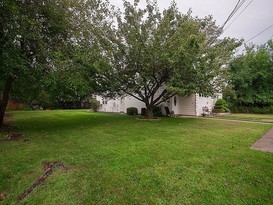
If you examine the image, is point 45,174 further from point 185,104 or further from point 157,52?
point 185,104

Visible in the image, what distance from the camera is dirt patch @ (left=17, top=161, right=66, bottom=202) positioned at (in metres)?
3.23

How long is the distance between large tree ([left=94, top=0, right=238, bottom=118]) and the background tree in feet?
36.9

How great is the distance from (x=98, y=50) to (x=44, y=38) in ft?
8.70

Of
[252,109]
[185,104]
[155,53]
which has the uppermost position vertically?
[155,53]

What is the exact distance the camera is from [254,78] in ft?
67.2

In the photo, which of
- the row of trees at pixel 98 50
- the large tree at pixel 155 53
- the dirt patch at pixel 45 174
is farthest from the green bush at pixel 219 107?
the dirt patch at pixel 45 174

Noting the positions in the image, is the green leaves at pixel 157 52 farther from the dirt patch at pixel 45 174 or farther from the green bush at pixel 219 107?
the green bush at pixel 219 107

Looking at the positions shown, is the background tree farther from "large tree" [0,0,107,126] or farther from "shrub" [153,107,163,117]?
"large tree" [0,0,107,126]

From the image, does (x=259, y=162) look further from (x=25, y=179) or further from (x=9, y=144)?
(x=9, y=144)

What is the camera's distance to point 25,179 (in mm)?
3709

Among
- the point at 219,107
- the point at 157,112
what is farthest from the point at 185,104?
the point at 219,107

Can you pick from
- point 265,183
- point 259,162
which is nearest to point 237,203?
point 265,183

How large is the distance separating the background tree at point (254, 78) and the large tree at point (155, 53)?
11245 mm

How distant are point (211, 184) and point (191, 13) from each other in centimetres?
1104
